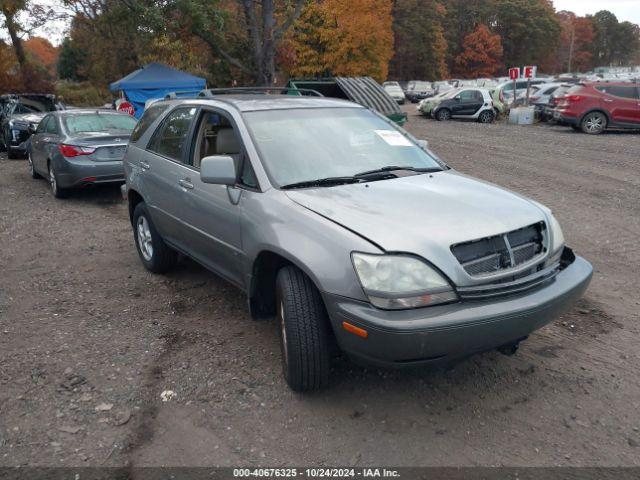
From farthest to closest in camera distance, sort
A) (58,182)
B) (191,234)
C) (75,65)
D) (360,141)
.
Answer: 1. (75,65)
2. (58,182)
3. (191,234)
4. (360,141)

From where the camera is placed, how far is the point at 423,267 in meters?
2.79

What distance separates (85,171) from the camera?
8.85 m

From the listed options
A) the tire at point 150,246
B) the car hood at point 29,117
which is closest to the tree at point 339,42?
the car hood at point 29,117

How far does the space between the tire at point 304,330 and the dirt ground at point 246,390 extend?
9.3 inches

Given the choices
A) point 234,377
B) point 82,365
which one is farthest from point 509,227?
point 82,365

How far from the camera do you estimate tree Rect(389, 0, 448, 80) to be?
58841 millimetres

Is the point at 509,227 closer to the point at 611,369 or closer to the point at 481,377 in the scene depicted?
the point at 481,377

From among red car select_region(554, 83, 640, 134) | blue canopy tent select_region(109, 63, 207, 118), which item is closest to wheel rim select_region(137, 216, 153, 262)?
blue canopy tent select_region(109, 63, 207, 118)

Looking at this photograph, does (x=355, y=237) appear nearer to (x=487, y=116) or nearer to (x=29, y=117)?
(x=29, y=117)

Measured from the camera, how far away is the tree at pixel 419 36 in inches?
2317

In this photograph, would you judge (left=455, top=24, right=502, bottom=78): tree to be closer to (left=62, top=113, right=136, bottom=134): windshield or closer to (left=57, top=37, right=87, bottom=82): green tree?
(left=57, top=37, right=87, bottom=82): green tree

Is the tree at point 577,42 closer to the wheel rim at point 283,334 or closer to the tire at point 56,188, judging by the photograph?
the tire at point 56,188

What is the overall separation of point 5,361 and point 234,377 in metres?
1.65

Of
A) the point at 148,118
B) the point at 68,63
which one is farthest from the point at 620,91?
the point at 68,63
